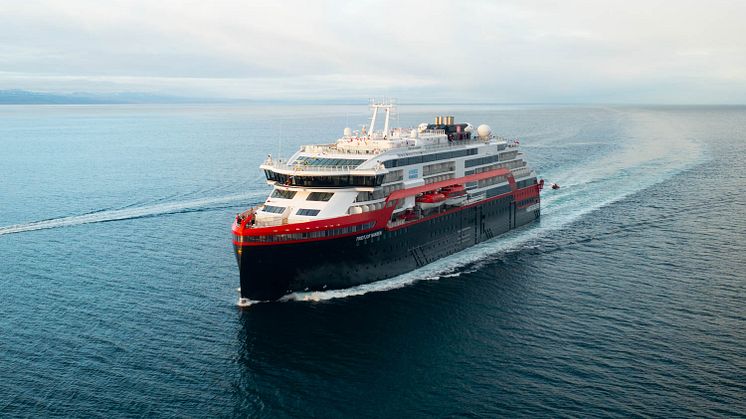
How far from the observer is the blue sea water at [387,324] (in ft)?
117

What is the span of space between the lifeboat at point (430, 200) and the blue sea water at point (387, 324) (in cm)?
615

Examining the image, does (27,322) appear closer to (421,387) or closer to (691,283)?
(421,387)

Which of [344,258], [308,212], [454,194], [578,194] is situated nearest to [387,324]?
[344,258]

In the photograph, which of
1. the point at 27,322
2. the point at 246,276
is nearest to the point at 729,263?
the point at 246,276

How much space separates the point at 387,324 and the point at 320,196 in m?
14.0

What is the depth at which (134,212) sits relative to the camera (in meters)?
81.2

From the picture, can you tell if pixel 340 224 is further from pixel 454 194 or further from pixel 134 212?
pixel 134 212

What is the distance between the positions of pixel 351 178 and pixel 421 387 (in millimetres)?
22296

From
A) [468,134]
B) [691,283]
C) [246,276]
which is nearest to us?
[246,276]

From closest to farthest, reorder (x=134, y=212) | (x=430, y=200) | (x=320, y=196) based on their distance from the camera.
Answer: (x=320, y=196)
(x=430, y=200)
(x=134, y=212)

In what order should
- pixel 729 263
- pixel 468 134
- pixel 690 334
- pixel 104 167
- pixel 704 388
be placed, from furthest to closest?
1. pixel 104 167
2. pixel 468 134
3. pixel 729 263
4. pixel 690 334
5. pixel 704 388

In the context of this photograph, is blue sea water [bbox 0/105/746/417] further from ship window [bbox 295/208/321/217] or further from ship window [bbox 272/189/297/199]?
ship window [bbox 272/189/297/199]

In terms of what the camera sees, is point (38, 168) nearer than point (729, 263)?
No

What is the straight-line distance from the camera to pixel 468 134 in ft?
243
